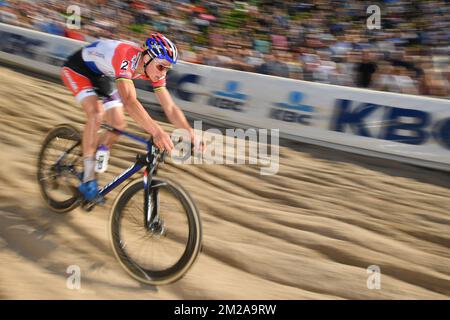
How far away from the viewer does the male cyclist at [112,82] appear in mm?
3637

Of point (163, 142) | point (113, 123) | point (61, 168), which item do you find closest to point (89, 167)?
point (113, 123)

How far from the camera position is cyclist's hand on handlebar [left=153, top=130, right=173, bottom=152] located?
3.31 metres

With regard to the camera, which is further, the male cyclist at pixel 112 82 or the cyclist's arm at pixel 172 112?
the cyclist's arm at pixel 172 112

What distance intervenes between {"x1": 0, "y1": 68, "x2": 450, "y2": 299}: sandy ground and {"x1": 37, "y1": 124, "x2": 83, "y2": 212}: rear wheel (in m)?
0.15

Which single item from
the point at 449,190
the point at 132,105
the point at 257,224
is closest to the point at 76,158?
the point at 132,105

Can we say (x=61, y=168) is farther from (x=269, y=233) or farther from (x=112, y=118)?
(x=269, y=233)

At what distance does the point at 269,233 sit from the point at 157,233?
129 centimetres

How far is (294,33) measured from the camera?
35.4ft

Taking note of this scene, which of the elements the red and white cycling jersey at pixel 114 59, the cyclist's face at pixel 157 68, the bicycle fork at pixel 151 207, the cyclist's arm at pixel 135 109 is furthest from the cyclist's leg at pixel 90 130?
the bicycle fork at pixel 151 207

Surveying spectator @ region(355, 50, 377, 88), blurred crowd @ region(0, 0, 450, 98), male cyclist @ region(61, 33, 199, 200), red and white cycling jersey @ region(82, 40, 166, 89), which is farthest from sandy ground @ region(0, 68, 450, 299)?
blurred crowd @ region(0, 0, 450, 98)

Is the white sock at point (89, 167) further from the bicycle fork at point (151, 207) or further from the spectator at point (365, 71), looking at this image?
the spectator at point (365, 71)

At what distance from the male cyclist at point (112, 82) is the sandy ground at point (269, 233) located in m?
0.67

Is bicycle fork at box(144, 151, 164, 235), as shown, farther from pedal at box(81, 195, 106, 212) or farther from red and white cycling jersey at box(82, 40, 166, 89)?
red and white cycling jersey at box(82, 40, 166, 89)
